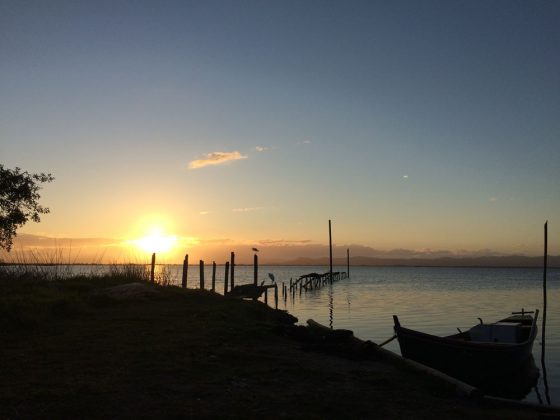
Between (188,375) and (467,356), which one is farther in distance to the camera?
(467,356)

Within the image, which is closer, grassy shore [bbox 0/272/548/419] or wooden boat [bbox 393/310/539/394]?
grassy shore [bbox 0/272/548/419]

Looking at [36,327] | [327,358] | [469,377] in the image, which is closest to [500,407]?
[327,358]

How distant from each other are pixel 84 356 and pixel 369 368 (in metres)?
5.92

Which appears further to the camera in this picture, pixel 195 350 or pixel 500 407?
pixel 195 350

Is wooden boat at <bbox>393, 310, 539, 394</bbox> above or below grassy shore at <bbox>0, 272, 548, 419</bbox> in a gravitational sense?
below

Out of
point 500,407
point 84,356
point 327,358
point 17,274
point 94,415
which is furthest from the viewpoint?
point 17,274

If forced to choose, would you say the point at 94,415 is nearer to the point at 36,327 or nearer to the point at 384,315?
the point at 36,327

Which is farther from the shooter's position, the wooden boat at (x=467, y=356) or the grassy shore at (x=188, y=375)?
the wooden boat at (x=467, y=356)

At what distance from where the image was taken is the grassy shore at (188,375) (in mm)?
6965

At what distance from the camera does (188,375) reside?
873 cm

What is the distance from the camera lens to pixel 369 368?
1062 centimetres

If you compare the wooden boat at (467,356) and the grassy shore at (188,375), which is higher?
the grassy shore at (188,375)

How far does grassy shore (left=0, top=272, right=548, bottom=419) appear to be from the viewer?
274 inches

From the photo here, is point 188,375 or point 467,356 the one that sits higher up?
point 188,375
